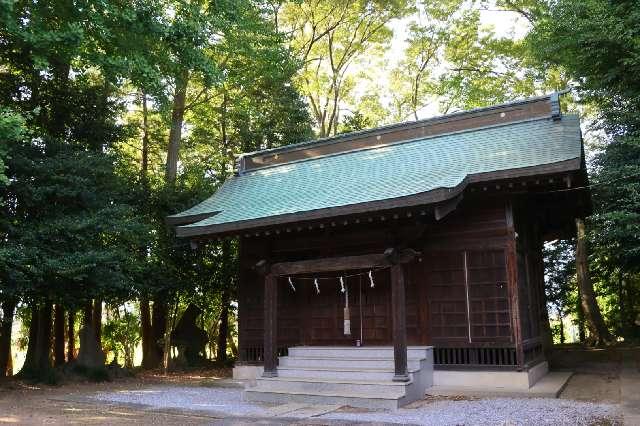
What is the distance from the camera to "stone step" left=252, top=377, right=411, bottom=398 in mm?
8117

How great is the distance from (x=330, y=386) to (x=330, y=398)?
0.98 feet

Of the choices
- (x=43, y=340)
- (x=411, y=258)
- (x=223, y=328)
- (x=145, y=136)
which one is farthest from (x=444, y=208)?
(x=145, y=136)

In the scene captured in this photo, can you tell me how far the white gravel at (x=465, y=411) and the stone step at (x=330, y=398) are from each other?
0.70 ft

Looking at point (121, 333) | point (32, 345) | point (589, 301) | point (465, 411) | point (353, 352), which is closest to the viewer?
point (465, 411)

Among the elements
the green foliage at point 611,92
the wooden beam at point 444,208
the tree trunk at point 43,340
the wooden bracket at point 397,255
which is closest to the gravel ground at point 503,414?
the wooden bracket at point 397,255

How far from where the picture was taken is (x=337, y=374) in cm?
915

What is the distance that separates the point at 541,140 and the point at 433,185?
10.0 ft

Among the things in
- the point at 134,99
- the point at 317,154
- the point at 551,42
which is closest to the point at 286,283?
the point at 317,154

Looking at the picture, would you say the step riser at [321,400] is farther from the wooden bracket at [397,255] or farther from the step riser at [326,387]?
the wooden bracket at [397,255]

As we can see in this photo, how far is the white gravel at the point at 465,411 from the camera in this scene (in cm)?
673

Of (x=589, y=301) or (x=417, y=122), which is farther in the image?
(x=589, y=301)

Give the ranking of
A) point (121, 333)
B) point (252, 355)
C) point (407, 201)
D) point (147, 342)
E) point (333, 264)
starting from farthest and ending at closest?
point (121, 333), point (147, 342), point (252, 355), point (333, 264), point (407, 201)

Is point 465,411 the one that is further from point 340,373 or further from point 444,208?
point 444,208

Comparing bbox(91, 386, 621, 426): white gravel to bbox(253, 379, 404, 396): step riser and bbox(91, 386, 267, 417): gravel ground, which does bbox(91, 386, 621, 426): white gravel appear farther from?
bbox(253, 379, 404, 396): step riser
